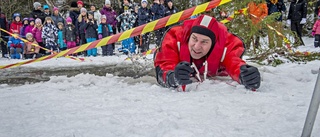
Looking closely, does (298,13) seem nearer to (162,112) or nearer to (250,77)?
(250,77)

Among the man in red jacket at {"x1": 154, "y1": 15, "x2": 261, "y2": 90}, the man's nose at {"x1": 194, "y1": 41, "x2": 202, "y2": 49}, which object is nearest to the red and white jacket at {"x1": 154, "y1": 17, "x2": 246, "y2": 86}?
the man in red jacket at {"x1": 154, "y1": 15, "x2": 261, "y2": 90}

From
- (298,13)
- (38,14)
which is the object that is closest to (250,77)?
(298,13)

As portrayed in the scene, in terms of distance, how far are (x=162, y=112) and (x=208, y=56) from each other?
1.25m

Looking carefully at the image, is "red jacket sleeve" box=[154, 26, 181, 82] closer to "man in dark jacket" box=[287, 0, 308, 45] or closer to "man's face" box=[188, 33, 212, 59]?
"man's face" box=[188, 33, 212, 59]

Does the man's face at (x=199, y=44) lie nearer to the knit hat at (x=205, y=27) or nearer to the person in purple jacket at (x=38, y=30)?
the knit hat at (x=205, y=27)

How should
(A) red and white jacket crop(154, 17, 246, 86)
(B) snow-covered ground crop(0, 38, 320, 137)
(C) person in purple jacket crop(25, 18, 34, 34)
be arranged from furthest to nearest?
(C) person in purple jacket crop(25, 18, 34, 34)
(A) red and white jacket crop(154, 17, 246, 86)
(B) snow-covered ground crop(0, 38, 320, 137)

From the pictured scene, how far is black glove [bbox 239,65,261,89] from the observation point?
227cm

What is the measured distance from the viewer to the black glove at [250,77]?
89.5 inches

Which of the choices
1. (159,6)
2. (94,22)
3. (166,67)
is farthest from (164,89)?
(94,22)

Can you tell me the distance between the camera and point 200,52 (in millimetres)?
2717

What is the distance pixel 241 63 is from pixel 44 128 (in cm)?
186

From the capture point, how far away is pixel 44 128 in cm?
153

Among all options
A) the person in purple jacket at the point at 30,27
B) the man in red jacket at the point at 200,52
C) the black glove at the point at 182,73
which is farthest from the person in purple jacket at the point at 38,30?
the black glove at the point at 182,73

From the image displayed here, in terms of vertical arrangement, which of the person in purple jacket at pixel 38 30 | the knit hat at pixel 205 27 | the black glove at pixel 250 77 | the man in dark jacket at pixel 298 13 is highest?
the man in dark jacket at pixel 298 13
